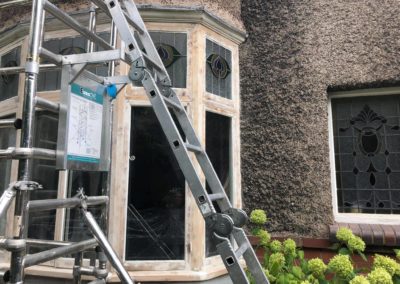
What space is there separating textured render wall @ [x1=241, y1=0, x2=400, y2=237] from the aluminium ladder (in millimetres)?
1952

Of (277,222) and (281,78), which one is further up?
(281,78)

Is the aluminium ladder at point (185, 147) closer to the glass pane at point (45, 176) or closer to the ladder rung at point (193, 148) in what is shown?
the ladder rung at point (193, 148)

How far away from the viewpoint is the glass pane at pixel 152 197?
10.7 ft

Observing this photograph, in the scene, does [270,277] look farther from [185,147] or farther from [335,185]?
[335,185]

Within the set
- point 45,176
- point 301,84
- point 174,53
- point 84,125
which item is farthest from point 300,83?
point 45,176

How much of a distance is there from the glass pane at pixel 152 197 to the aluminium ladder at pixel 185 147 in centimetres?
136

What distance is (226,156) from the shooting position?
154 inches

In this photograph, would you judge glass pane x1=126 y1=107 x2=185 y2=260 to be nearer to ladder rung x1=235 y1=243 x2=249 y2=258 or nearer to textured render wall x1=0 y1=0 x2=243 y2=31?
textured render wall x1=0 y1=0 x2=243 y2=31

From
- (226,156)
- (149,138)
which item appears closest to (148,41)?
(149,138)

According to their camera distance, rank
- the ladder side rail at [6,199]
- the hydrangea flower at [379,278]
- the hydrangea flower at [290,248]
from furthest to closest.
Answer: the hydrangea flower at [290,248] < the hydrangea flower at [379,278] < the ladder side rail at [6,199]

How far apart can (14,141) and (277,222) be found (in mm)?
3205

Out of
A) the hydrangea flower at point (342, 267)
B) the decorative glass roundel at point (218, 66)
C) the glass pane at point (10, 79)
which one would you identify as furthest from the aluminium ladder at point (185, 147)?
the glass pane at point (10, 79)

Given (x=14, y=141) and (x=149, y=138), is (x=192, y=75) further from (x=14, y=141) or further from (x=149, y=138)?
(x=14, y=141)

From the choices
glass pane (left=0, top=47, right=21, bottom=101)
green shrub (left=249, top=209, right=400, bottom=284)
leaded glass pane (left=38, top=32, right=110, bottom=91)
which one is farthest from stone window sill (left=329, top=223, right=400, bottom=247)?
glass pane (left=0, top=47, right=21, bottom=101)
